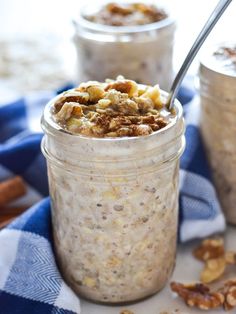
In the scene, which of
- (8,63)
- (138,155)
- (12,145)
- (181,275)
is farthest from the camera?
(8,63)

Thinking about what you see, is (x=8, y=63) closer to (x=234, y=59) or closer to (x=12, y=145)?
(x=12, y=145)

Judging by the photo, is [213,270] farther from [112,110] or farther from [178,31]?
[178,31]

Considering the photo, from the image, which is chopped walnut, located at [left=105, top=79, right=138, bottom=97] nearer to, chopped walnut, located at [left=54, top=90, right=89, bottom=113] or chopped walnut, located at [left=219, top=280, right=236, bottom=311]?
chopped walnut, located at [left=54, top=90, right=89, bottom=113]

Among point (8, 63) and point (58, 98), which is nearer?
point (58, 98)

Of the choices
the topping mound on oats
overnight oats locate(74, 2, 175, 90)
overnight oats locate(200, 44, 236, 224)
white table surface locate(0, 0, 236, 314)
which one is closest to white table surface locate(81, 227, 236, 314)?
white table surface locate(0, 0, 236, 314)

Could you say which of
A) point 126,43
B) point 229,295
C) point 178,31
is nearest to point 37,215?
point 229,295

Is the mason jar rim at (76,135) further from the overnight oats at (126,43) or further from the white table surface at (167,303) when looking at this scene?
the overnight oats at (126,43)

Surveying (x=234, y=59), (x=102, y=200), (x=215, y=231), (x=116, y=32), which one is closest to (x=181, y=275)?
(x=215, y=231)

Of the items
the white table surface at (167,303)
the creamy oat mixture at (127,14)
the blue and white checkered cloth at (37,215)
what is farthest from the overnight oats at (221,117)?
the creamy oat mixture at (127,14)
